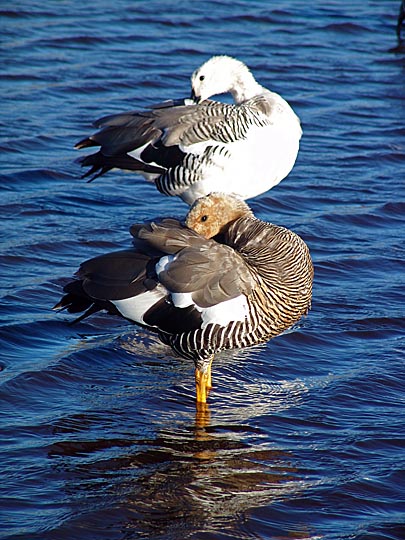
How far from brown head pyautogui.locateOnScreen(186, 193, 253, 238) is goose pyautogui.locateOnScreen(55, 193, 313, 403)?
0.06 metres

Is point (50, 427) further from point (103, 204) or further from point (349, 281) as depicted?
point (103, 204)

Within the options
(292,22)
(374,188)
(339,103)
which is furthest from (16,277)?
(292,22)

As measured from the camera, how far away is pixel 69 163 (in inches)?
430

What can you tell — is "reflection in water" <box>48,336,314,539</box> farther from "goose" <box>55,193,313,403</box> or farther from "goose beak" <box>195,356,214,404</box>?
"goose" <box>55,193,313,403</box>

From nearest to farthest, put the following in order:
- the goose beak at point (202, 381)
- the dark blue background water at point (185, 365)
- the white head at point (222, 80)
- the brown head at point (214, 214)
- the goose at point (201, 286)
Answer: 1. the dark blue background water at point (185, 365)
2. the goose at point (201, 286)
3. the goose beak at point (202, 381)
4. the brown head at point (214, 214)
5. the white head at point (222, 80)

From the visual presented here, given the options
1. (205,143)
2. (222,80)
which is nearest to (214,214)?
(205,143)

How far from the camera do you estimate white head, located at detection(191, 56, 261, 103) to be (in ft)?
31.2

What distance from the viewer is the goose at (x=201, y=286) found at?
6.27 metres

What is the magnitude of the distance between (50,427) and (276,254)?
1.75m

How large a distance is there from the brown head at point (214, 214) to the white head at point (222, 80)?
2765 mm

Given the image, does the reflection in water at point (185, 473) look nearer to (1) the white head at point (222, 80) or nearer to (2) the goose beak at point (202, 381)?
(2) the goose beak at point (202, 381)

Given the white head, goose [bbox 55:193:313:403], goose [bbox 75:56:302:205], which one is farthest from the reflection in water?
the white head

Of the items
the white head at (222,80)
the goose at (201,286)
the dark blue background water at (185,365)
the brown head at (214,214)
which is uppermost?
the white head at (222,80)

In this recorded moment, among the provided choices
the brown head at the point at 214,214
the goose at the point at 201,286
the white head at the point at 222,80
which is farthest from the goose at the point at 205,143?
the goose at the point at 201,286
